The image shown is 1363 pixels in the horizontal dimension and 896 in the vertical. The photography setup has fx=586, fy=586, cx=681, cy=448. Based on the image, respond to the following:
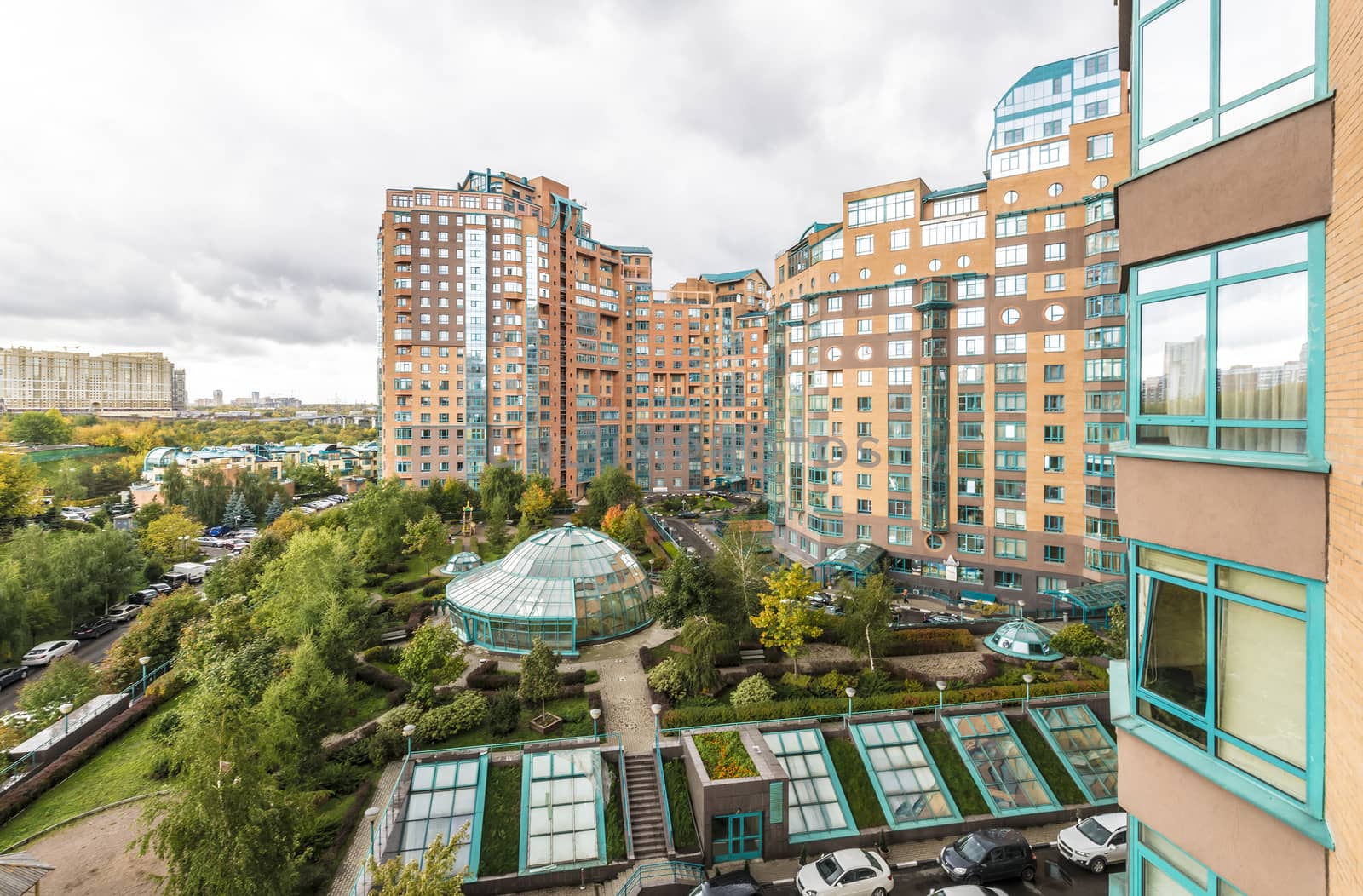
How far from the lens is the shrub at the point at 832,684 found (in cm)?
2556

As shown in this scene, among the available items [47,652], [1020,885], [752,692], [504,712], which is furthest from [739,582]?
[47,652]

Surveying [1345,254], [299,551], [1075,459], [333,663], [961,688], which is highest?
[1345,254]

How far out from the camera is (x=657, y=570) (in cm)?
4766

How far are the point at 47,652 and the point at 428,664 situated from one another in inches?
1139

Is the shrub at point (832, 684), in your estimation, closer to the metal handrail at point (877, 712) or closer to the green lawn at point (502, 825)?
the metal handrail at point (877, 712)

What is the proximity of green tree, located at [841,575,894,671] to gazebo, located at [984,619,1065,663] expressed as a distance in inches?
244

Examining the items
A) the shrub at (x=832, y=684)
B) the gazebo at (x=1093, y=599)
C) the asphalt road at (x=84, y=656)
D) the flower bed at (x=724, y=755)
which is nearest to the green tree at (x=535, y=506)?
the asphalt road at (x=84, y=656)

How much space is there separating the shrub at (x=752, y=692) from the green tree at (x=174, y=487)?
235 ft

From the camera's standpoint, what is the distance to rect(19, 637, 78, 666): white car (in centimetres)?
3328

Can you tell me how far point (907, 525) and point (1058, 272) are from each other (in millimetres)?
19355

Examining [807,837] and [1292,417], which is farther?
[807,837]

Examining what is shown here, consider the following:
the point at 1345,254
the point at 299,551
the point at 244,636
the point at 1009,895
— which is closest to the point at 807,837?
the point at 1009,895

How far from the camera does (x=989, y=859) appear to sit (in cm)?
1689

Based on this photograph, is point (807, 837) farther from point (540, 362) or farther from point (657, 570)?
point (540, 362)
